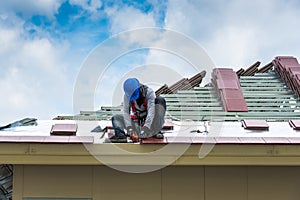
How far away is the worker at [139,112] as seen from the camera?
609 centimetres

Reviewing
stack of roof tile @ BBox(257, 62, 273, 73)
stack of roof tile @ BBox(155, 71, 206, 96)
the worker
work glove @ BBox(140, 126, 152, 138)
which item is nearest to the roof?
work glove @ BBox(140, 126, 152, 138)

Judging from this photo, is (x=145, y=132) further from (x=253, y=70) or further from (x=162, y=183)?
(x=253, y=70)

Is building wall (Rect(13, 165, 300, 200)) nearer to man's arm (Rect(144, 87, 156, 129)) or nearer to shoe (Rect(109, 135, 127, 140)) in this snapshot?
shoe (Rect(109, 135, 127, 140))

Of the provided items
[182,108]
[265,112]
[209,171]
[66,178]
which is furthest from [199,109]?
[66,178]

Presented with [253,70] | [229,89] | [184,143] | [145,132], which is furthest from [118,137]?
[253,70]

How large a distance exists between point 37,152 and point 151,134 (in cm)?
147

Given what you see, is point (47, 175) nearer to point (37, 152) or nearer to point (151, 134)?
point (37, 152)

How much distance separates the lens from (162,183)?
21.0 feet

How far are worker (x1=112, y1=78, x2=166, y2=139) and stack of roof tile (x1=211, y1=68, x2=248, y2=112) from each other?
3692 millimetres

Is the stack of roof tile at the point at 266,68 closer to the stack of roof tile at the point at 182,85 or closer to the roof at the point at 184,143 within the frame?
the stack of roof tile at the point at 182,85

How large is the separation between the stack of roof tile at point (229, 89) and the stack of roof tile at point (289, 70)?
135 centimetres

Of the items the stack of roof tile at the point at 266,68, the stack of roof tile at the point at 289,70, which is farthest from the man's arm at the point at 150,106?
the stack of roof tile at the point at 266,68

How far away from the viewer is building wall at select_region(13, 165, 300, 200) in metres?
6.35

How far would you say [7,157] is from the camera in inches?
226
